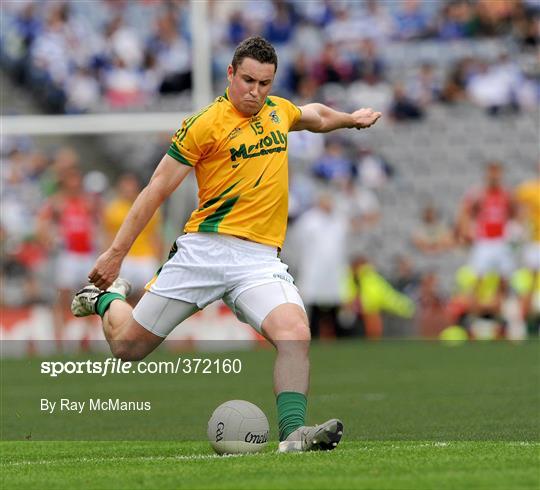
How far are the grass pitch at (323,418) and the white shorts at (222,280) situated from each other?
2.54 ft

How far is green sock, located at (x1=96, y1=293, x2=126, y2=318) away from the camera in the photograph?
820cm

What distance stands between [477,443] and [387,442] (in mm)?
560

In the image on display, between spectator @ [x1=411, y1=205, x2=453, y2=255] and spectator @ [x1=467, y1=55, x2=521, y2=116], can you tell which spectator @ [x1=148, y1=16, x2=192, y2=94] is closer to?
spectator @ [x1=411, y1=205, x2=453, y2=255]

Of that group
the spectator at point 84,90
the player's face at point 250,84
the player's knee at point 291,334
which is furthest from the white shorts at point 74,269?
the player's knee at point 291,334

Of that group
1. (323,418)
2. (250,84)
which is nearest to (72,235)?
(323,418)

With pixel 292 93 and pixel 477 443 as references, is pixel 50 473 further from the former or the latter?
pixel 292 93

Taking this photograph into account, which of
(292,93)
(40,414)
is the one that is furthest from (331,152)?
(40,414)

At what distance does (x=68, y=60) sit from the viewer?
22688 mm

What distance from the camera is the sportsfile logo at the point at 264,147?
7.25 m

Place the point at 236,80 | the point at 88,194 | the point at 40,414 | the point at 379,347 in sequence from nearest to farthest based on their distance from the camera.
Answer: the point at 236,80
the point at 40,414
the point at 379,347
the point at 88,194

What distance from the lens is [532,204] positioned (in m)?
18.7

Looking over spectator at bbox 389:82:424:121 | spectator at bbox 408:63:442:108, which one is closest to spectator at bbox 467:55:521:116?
spectator at bbox 408:63:442:108

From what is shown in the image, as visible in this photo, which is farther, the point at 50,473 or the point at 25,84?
the point at 25,84

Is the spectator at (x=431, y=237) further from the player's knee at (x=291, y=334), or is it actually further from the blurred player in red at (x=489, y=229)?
the player's knee at (x=291, y=334)
